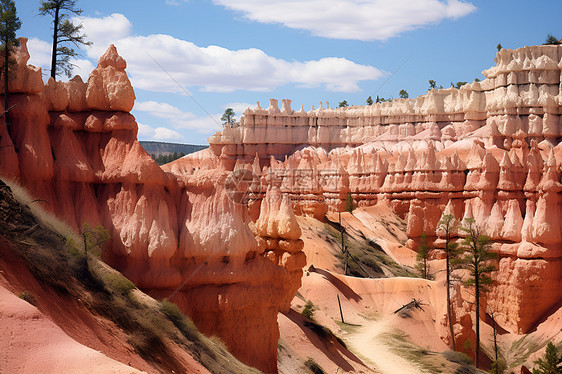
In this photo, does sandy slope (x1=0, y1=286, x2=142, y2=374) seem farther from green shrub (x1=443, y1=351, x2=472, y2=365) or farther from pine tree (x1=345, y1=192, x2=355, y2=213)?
pine tree (x1=345, y1=192, x2=355, y2=213)

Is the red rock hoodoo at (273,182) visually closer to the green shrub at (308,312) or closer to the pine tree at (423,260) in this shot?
the green shrub at (308,312)

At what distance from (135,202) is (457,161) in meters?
46.4

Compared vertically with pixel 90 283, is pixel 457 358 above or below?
below

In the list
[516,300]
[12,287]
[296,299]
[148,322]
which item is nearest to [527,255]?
[516,300]

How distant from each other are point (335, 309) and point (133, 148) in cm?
2131

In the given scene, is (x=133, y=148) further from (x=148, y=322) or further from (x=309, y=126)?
(x=309, y=126)

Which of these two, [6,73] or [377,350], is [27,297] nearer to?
[6,73]

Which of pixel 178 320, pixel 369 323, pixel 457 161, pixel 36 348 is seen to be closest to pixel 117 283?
pixel 178 320

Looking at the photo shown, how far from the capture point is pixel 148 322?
1188cm

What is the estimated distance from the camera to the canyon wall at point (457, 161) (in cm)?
4247

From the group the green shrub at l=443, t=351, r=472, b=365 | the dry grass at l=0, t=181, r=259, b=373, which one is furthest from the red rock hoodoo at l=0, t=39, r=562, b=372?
the green shrub at l=443, t=351, r=472, b=365

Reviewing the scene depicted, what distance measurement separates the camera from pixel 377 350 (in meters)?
30.5

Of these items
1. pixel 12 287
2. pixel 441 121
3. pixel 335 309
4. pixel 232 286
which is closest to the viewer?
pixel 12 287

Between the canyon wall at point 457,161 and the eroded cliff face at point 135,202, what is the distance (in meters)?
10.1
